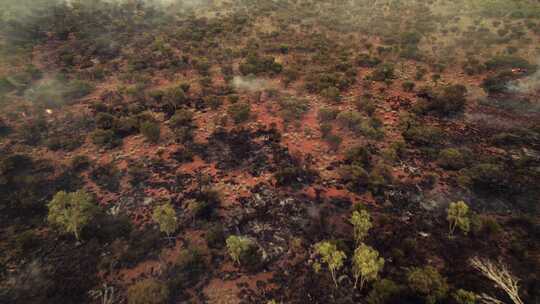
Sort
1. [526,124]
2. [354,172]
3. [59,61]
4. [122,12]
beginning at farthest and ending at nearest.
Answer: [122,12], [59,61], [526,124], [354,172]

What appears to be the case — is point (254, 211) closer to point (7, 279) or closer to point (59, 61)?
point (7, 279)

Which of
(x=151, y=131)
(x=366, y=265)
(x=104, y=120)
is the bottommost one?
(x=366, y=265)

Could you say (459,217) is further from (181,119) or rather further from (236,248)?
(181,119)

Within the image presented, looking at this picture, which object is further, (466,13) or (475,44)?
(466,13)

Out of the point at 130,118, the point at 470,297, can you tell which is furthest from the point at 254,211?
the point at 130,118

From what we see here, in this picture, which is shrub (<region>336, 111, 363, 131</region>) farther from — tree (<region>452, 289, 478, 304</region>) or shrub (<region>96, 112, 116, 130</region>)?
shrub (<region>96, 112, 116, 130</region>)

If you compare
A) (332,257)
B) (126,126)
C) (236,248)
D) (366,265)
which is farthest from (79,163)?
(366,265)
